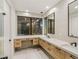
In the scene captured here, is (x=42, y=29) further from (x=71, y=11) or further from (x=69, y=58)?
(x=69, y=58)

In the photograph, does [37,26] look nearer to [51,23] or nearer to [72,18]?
[51,23]

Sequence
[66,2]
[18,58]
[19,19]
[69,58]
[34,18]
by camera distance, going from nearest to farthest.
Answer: [69,58], [66,2], [18,58], [19,19], [34,18]

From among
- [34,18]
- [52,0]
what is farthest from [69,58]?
[34,18]

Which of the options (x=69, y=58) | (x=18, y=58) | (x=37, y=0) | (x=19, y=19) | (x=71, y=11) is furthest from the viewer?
(x=19, y=19)

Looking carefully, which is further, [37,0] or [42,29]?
[42,29]

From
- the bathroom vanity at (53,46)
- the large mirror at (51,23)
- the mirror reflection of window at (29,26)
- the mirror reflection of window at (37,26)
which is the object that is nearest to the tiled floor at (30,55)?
the bathroom vanity at (53,46)

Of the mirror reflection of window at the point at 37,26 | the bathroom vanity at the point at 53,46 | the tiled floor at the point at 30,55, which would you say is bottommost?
the tiled floor at the point at 30,55

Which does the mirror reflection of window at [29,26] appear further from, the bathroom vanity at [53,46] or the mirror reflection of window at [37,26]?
the bathroom vanity at [53,46]

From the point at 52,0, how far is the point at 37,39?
2.72 m

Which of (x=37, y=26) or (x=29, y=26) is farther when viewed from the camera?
(x=37, y=26)

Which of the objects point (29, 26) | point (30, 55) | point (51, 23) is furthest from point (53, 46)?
point (29, 26)

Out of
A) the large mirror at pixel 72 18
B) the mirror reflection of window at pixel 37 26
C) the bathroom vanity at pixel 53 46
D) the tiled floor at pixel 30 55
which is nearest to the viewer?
the bathroom vanity at pixel 53 46

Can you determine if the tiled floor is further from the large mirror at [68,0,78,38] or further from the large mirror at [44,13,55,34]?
the large mirror at [68,0,78,38]

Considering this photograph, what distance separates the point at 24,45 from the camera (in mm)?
5480
